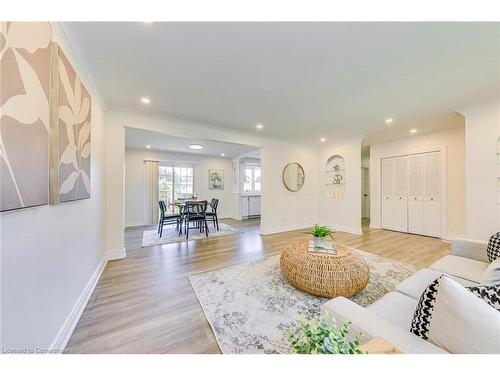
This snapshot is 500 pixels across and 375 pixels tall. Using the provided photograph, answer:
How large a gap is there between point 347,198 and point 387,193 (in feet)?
3.82

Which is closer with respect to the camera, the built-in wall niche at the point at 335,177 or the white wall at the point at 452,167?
the white wall at the point at 452,167

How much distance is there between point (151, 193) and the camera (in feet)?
19.4

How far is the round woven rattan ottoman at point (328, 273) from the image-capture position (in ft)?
6.08

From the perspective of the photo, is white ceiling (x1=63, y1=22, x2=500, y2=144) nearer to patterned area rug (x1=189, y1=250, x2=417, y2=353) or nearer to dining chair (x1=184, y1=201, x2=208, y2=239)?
dining chair (x1=184, y1=201, x2=208, y2=239)

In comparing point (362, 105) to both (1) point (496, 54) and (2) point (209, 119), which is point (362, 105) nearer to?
(1) point (496, 54)

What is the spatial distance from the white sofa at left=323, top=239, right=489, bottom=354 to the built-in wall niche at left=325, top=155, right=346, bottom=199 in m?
3.26

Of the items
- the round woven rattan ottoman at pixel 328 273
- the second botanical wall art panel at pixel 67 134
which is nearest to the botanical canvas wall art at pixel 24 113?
the second botanical wall art panel at pixel 67 134

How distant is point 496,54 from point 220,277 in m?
3.66

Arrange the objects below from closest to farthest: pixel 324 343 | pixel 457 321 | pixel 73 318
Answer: pixel 324 343 < pixel 457 321 < pixel 73 318

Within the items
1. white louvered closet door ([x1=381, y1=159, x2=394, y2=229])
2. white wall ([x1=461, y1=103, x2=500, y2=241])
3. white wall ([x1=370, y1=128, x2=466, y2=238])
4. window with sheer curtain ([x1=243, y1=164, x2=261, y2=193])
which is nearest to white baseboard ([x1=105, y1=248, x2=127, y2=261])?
window with sheer curtain ([x1=243, y1=164, x2=261, y2=193])

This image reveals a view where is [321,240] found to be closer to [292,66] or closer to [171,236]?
[292,66]

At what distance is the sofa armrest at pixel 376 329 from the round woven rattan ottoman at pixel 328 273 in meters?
0.90

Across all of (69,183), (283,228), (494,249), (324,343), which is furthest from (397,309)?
(283,228)

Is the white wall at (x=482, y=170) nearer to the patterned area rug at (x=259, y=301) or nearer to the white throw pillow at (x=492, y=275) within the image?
the patterned area rug at (x=259, y=301)
